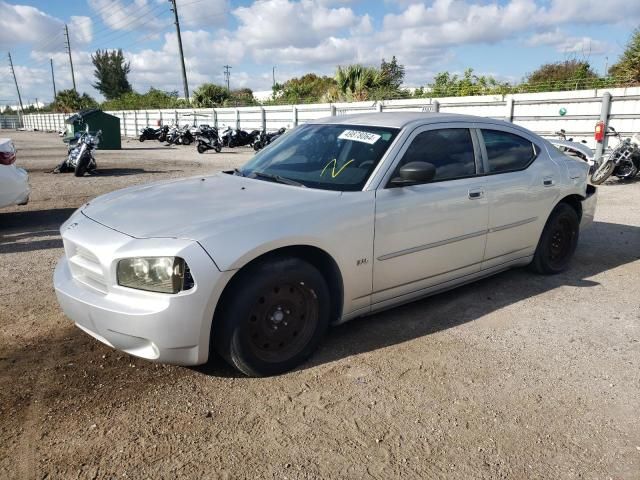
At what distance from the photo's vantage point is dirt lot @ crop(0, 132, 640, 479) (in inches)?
95.1

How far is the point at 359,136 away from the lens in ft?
12.7

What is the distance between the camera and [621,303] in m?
4.44

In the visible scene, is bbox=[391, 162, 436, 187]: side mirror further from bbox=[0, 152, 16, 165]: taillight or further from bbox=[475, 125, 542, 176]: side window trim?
bbox=[0, 152, 16, 165]: taillight

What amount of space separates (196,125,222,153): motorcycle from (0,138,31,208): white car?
48.4 feet

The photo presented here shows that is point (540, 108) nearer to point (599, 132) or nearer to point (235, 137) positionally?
point (599, 132)

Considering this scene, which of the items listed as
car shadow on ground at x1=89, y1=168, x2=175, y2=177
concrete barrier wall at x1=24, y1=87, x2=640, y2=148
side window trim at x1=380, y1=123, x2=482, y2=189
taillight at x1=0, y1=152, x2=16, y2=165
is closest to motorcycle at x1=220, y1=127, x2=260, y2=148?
concrete barrier wall at x1=24, y1=87, x2=640, y2=148

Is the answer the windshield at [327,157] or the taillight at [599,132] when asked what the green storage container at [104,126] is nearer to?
the taillight at [599,132]

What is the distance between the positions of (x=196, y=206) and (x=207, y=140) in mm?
19407

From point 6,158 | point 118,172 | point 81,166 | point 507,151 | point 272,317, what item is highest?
point 507,151

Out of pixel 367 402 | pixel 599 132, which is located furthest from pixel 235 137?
pixel 367 402

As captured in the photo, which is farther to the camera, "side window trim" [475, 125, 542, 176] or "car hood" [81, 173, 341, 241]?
"side window trim" [475, 125, 542, 176]

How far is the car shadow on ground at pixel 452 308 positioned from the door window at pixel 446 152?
43.6 inches

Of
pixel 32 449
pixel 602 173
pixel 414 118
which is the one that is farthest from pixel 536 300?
pixel 602 173

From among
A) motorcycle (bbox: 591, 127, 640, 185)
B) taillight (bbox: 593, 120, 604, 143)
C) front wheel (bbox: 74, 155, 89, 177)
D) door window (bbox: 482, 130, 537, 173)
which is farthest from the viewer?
front wheel (bbox: 74, 155, 89, 177)
